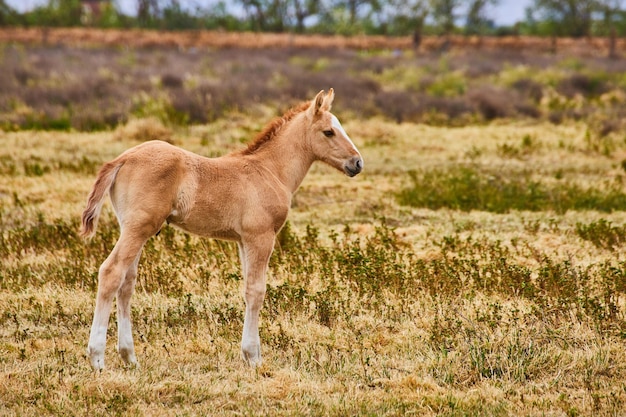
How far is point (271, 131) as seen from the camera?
6422 mm

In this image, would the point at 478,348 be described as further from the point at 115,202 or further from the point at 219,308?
the point at 115,202

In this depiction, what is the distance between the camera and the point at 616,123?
18500mm

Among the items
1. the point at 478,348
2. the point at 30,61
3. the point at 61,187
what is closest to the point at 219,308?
the point at 478,348

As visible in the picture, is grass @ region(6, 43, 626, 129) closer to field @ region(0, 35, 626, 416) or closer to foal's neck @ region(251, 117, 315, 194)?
field @ region(0, 35, 626, 416)

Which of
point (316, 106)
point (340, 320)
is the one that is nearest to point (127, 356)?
point (340, 320)

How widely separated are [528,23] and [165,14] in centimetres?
3037

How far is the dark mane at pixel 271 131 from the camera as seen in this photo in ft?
20.9

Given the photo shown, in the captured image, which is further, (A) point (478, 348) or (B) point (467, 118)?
(B) point (467, 118)

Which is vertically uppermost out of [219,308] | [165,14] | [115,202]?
[165,14]

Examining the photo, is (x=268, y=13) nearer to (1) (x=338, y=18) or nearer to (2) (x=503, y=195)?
(1) (x=338, y=18)

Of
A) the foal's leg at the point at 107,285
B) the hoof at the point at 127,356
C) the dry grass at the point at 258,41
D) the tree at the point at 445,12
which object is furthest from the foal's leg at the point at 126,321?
the tree at the point at 445,12

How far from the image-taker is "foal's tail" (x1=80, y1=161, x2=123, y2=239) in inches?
214

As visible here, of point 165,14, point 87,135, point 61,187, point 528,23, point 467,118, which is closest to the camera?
point 61,187

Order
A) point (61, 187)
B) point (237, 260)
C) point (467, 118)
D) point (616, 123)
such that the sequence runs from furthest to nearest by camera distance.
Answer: point (467, 118) → point (616, 123) → point (61, 187) → point (237, 260)
